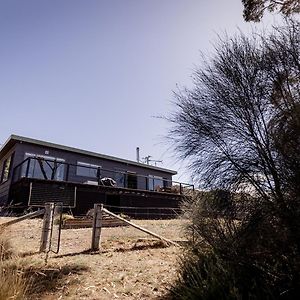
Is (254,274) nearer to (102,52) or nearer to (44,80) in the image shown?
(102,52)

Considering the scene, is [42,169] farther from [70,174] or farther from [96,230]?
[96,230]

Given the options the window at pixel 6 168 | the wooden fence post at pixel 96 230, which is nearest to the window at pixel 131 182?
the window at pixel 6 168

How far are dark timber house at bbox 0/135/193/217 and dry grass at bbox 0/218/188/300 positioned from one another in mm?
6818

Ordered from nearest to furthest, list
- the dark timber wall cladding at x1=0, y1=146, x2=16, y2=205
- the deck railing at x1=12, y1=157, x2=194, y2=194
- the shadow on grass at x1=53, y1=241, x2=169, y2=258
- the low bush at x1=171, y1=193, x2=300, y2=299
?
the low bush at x1=171, y1=193, x2=300, y2=299 < the shadow on grass at x1=53, y1=241, x2=169, y2=258 < the deck railing at x1=12, y1=157, x2=194, y2=194 < the dark timber wall cladding at x1=0, y1=146, x2=16, y2=205

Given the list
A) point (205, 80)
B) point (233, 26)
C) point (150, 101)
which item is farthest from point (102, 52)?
point (205, 80)

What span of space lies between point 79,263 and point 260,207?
390 centimetres

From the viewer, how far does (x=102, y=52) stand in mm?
10305

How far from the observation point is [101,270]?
237 inches

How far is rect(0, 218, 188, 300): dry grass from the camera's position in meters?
4.94

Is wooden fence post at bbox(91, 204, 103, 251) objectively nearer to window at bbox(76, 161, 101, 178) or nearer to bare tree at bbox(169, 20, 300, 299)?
bare tree at bbox(169, 20, 300, 299)

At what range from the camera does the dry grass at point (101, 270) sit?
16.2 ft

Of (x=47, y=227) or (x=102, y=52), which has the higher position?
(x=102, y=52)

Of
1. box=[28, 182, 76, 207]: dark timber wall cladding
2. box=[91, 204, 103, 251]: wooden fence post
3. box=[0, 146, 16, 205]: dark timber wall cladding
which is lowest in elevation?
box=[91, 204, 103, 251]: wooden fence post

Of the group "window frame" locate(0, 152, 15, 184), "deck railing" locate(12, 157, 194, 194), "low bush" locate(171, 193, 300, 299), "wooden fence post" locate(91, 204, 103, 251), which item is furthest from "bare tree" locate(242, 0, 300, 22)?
"window frame" locate(0, 152, 15, 184)
